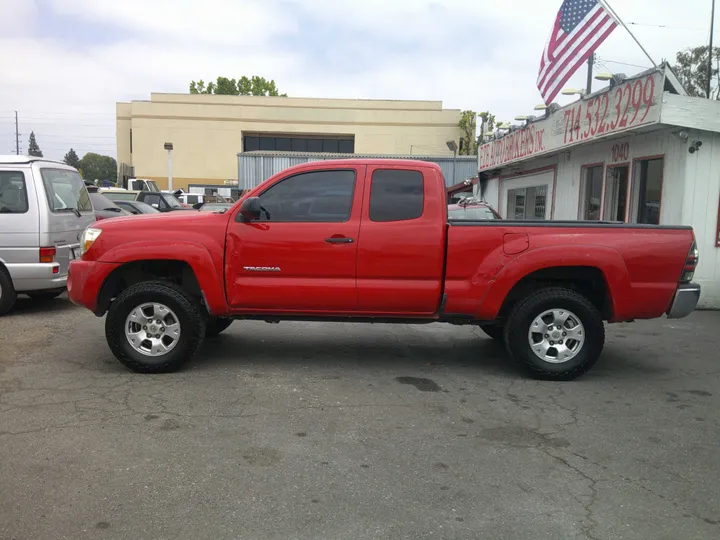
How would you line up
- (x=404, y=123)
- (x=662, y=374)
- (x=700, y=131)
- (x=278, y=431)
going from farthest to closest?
(x=404, y=123)
(x=700, y=131)
(x=662, y=374)
(x=278, y=431)

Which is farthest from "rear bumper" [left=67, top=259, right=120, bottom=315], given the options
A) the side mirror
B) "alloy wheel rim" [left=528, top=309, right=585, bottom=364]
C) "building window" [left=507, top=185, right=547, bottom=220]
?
"building window" [left=507, top=185, right=547, bottom=220]

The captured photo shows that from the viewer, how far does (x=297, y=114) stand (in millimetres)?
57438

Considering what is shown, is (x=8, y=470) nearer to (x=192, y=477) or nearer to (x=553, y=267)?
(x=192, y=477)

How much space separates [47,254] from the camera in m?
8.25

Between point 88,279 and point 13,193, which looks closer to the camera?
A: point 88,279

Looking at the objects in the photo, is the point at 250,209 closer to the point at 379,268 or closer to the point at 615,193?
the point at 379,268

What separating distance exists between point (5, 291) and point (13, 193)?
1.32 meters

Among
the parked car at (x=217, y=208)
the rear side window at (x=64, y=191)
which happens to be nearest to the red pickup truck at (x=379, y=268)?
the parked car at (x=217, y=208)

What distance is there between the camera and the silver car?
8172 millimetres

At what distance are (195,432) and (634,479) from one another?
9.58 ft

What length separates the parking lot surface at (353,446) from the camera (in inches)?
127

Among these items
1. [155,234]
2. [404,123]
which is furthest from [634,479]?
[404,123]

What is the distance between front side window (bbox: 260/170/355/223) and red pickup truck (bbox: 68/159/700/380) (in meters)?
0.01

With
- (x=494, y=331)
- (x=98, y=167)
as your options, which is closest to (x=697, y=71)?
(x=494, y=331)
